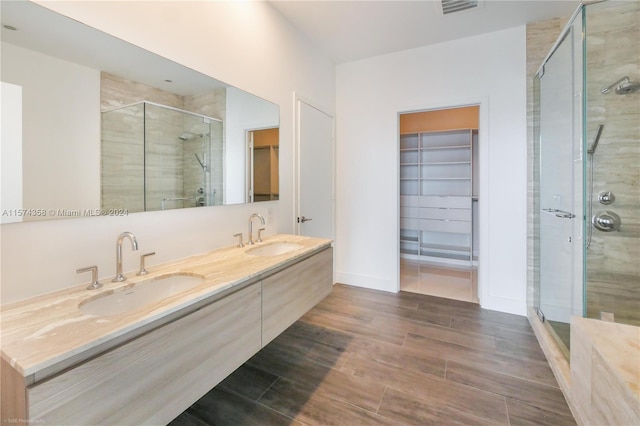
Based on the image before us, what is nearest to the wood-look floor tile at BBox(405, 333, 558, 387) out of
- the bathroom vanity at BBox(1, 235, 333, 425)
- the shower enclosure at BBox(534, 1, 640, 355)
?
the shower enclosure at BBox(534, 1, 640, 355)

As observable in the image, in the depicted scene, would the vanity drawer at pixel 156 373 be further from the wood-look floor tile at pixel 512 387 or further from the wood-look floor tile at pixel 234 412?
the wood-look floor tile at pixel 512 387

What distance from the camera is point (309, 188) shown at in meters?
3.18

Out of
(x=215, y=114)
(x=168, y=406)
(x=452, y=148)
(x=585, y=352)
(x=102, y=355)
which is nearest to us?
(x=102, y=355)

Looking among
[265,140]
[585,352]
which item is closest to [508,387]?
[585,352]

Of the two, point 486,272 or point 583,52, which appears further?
point 486,272

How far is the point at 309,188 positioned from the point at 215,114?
1409mm

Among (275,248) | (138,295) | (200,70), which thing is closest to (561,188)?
(275,248)

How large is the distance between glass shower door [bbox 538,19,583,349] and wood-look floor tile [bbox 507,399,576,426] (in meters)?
0.60

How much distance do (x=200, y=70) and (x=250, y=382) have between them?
2.09 meters

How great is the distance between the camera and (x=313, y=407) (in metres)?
1.66

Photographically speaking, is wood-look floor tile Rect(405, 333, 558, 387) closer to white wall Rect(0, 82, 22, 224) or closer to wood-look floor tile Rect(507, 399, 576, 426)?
wood-look floor tile Rect(507, 399, 576, 426)

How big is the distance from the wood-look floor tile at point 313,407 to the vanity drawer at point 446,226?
359 centimetres

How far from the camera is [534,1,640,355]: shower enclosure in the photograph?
1.97 m

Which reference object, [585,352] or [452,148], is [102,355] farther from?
[452,148]
